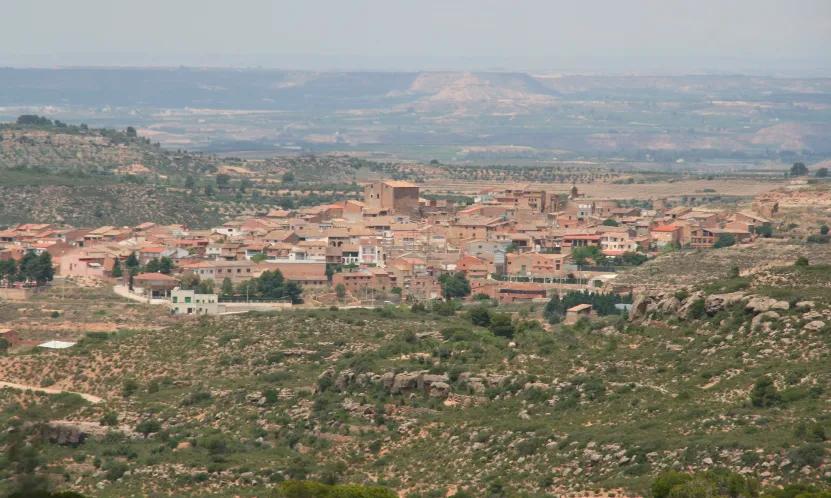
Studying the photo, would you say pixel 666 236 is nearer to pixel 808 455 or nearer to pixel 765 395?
pixel 765 395

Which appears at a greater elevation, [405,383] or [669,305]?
[669,305]

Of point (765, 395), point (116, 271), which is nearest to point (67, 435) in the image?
point (765, 395)

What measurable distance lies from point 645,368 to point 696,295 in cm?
367

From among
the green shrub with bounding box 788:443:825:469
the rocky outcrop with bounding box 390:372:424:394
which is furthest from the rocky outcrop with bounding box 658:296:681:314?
the green shrub with bounding box 788:443:825:469

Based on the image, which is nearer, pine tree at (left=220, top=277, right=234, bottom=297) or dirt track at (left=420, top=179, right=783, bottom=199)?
pine tree at (left=220, top=277, right=234, bottom=297)

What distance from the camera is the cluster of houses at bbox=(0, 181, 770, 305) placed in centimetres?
6169

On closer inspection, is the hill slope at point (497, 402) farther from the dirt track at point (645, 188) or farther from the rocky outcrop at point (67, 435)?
the dirt track at point (645, 188)

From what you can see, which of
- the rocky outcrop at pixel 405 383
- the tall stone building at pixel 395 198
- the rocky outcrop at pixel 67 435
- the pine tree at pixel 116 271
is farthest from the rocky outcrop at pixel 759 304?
the tall stone building at pixel 395 198

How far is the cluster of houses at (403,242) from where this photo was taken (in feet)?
202

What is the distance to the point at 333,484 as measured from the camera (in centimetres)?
2814

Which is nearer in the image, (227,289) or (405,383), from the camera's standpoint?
(405,383)

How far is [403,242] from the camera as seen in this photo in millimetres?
69375

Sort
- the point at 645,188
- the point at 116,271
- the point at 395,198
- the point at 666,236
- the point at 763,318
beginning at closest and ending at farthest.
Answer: the point at 763,318
the point at 116,271
the point at 666,236
the point at 395,198
the point at 645,188

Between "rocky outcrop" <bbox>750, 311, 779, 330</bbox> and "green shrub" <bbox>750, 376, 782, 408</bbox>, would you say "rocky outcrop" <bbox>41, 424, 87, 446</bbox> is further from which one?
"green shrub" <bbox>750, 376, 782, 408</bbox>
